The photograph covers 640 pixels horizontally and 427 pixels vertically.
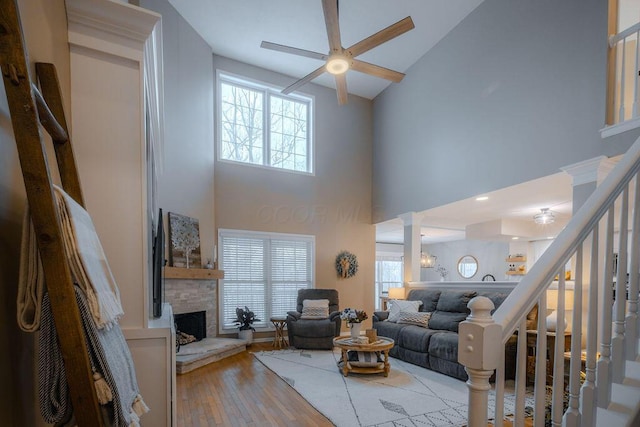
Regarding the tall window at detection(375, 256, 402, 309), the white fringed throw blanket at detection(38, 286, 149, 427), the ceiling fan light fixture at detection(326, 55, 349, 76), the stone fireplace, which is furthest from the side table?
the tall window at detection(375, 256, 402, 309)

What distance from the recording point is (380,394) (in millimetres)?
3559

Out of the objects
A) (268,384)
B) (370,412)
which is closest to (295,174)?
(268,384)

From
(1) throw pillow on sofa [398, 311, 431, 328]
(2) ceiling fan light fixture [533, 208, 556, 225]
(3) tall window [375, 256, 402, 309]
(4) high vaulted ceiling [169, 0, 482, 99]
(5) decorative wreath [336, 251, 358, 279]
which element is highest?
(4) high vaulted ceiling [169, 0, 482, 99]

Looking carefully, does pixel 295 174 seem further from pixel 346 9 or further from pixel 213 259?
pixel 346 9

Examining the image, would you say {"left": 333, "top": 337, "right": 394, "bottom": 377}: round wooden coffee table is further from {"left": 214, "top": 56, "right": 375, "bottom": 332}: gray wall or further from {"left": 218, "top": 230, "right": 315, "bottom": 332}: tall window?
{"left": 214, "top": 56, "right": 375, "bottom": 332}: gray wall

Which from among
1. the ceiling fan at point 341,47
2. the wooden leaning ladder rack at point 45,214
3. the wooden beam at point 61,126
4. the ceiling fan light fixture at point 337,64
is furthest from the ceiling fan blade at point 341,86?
the wooden leaning ladder rack at point 45,214

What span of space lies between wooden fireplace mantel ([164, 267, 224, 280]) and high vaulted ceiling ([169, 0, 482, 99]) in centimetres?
394

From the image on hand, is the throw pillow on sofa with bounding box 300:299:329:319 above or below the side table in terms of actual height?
above

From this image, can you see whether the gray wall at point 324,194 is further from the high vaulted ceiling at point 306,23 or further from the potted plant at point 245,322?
the potted plant at point 245,322

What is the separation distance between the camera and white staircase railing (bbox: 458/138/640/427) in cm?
105

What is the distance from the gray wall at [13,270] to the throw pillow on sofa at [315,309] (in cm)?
498

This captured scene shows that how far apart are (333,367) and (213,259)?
275cm

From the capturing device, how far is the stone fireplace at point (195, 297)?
5039 millimetres

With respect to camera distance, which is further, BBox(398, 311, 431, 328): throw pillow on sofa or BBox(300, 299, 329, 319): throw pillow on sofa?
BBox(300, 299, 329, 319): throw pillow on sofa
